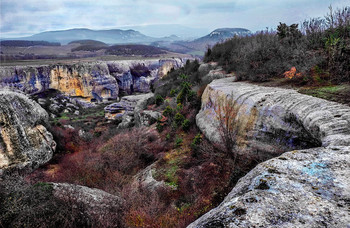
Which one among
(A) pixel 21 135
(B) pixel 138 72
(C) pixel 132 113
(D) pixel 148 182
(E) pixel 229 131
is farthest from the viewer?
(B) pixel 138 72

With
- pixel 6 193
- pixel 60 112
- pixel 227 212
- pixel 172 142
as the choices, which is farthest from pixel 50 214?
pixel 60 112

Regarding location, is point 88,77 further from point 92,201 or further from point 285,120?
point 285,120

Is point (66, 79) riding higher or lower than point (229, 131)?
higher

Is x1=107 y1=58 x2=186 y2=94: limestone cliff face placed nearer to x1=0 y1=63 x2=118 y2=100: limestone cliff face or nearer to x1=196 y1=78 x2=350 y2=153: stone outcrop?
x1=0 y1=63 x2=118 y2=100: limestone cliff face

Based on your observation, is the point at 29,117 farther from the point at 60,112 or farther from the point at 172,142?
the point at 60,112

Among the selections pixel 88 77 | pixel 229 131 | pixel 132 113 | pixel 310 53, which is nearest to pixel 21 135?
pixel 132 113

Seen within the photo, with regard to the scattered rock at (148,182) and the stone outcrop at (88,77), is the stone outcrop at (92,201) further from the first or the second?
the stone outcrop at (88,77)

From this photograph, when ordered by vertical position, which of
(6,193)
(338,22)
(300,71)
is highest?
(338,22)
